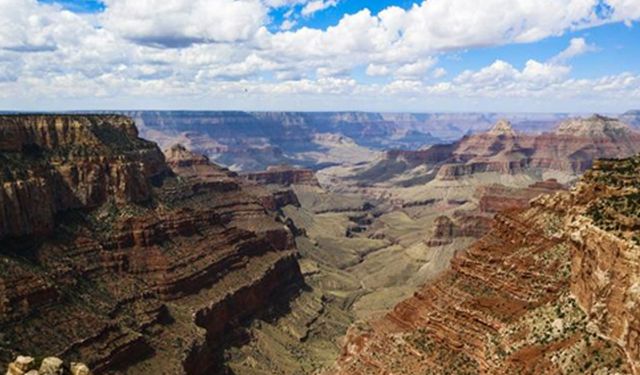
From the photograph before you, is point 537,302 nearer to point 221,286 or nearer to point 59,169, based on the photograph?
point 221,286

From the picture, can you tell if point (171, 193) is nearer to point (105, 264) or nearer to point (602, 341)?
point (105, 264)

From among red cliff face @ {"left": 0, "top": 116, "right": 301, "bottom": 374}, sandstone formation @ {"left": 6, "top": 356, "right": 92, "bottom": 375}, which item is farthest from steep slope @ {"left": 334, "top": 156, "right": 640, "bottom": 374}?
sandstone formation @ {"left": 6, "top": 356, "right": 92, "bottom": 375}

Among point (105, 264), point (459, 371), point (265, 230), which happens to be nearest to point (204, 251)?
point (105, 264)

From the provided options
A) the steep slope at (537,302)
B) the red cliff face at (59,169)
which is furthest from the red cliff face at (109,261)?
the steep slope at (537,302)

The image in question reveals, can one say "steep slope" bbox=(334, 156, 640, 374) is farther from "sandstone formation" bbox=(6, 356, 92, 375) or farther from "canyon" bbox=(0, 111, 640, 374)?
"sandstone formation" bbox=(6, 356, 92, 375)

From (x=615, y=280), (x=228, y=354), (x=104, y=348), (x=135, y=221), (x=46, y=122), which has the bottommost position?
(x=228, y=354)
